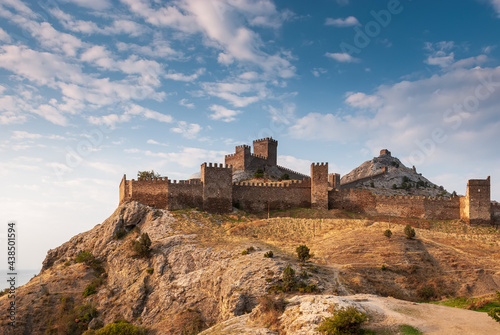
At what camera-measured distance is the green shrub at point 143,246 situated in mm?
41438

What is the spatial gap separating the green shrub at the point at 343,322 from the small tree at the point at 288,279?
1242cm

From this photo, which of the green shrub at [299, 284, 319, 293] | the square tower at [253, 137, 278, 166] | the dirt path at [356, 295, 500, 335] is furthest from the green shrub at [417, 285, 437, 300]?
the square tower at [253, 137, 278, 166]

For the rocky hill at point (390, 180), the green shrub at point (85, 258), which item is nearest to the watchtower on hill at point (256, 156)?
the rocky hill at point (390, 180)

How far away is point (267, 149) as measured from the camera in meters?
79.9

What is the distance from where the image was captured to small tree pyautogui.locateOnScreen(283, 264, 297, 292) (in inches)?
1203

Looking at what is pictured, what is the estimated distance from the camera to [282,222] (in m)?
47.6

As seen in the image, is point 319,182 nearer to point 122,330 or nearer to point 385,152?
point 122,330

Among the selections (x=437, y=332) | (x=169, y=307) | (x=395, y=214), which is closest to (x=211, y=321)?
(x=169, y=307)

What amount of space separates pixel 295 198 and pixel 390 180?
44.3 meters

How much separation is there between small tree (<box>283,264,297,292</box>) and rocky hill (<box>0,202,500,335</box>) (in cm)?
41

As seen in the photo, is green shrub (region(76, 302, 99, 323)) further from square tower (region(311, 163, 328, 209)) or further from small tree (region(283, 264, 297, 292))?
square tower (region(311, 163, 328, 209))

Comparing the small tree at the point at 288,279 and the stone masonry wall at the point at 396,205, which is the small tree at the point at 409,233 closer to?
the stone masonry wall at the point at 396,205

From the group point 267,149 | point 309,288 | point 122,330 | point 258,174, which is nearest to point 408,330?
point 309,288

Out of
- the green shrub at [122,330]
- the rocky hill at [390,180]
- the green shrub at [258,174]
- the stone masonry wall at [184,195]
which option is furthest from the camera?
the rocky hill at [390,180]
